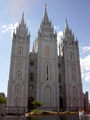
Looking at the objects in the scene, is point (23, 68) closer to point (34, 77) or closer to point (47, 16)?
point (34, 77)

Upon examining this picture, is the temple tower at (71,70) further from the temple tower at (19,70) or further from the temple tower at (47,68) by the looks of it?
the temple tower at (19,70)

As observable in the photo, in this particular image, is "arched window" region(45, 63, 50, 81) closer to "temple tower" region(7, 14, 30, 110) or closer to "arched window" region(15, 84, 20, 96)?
"temple tower" region(7, 14, 30, 110)

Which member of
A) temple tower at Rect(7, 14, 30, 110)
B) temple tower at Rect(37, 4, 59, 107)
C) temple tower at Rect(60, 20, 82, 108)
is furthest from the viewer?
temple tower at Rect(60, 20, 82, 108)

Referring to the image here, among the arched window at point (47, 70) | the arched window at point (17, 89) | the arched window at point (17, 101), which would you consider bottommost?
the arched window at point (17, 101)

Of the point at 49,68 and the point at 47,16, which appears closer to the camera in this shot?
the point at 49,68

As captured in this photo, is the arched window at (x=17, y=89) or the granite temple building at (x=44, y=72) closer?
the arched window at (x=17, y=89)

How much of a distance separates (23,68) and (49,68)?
25.3 ft

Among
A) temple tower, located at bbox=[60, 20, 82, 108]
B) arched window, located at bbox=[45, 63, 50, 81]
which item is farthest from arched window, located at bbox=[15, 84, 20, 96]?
temple tower, located at bbox=[60, 20, 82, 108]

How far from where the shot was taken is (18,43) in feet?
151

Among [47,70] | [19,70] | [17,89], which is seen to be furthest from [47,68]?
[17,89]

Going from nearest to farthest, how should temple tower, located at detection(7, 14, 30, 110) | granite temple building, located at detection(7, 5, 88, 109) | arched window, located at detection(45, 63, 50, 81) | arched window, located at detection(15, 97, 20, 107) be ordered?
1. arched window, located at detection(15, 97, 20, 107)
2. temple tower, located at detection(7, 14, 30, 110)
3. granite temple building, located at detection(7, 5, 88, 109)
4. arched window, located at detection(45, 63, 50, 81)

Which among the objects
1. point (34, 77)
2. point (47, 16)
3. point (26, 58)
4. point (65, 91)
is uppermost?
point (47, 16)

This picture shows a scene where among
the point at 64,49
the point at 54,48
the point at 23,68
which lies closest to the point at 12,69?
the point at 23,68

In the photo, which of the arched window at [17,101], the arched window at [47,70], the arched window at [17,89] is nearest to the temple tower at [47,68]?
the arched window at [47,70]
